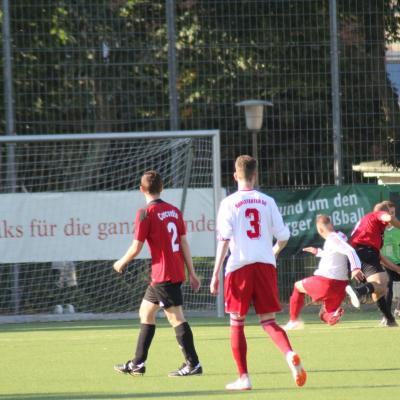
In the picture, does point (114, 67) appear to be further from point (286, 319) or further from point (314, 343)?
point (314, 343)

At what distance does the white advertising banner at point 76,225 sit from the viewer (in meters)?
17.5

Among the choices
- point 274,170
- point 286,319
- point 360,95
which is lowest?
point 286,319

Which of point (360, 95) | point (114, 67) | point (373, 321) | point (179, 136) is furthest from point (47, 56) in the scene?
point (373, 321)

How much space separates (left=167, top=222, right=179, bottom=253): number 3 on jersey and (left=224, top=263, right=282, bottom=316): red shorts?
1115mm

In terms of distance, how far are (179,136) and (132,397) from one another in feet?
29.3

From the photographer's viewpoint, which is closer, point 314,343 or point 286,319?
point 314,343

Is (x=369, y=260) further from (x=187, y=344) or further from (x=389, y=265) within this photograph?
(x=187, y=344)

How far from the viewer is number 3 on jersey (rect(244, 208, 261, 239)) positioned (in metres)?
9.52

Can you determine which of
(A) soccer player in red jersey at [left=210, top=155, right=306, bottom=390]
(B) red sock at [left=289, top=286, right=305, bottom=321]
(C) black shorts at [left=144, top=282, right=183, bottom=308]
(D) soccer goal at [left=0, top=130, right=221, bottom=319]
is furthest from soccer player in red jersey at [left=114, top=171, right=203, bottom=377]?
(D) soccer goal at [left=0, top=130, right=221, bottom=319]

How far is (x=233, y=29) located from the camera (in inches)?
765

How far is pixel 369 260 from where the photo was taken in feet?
50.0

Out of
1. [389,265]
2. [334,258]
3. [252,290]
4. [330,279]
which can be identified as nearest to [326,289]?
[330,279]

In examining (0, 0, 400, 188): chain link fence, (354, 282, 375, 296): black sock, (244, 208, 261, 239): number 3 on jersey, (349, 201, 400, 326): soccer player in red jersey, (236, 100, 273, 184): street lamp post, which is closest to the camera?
(244, 208, 261, 239): number 3 on jersey

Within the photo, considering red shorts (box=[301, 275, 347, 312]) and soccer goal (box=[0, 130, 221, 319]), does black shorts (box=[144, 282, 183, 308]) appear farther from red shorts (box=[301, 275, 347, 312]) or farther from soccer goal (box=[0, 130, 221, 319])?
soccer goal (box=[0, 130, 221, 319])
